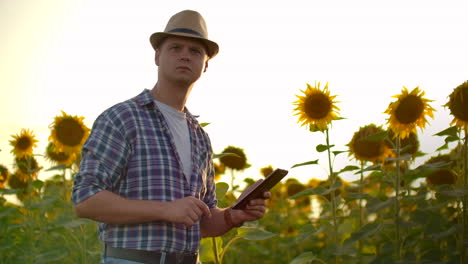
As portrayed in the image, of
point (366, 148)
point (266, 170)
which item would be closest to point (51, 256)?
point (366, 148)

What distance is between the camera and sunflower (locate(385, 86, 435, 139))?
189 inches

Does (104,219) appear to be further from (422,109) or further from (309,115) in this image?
(422,109)

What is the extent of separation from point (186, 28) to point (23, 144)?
16.5 feet

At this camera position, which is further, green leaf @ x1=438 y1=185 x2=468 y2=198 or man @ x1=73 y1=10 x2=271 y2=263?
green leaf @ x1=438 y1=185 x2=468 y2=198

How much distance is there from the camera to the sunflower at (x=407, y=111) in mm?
4789

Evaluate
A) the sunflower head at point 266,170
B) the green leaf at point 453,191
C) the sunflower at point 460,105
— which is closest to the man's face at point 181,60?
the green leaf at point 453,191

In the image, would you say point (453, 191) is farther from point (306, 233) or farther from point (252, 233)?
point (252, 233)

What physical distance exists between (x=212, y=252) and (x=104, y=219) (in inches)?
72.8

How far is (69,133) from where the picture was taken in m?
6.26

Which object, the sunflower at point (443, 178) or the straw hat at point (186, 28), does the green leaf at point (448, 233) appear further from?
the straw hat at point (186, 28)

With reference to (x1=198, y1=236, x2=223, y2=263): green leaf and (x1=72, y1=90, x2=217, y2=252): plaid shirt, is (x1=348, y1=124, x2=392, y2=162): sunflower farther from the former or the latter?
(x1=72, y1=90, x2=217, y2=252): plaid shirt

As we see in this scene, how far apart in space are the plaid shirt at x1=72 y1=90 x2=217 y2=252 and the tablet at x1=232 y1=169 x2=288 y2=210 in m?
0.28

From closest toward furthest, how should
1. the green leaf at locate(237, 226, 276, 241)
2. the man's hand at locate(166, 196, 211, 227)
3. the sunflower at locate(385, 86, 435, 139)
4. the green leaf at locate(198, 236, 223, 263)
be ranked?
the man's hand at locate(166, 196, 211, 227) < the green leaf at locate(237, 226, 276, 241) < the green leaf at locate(198, 236, 223, 263) < the sunflower at locate(385, 86, 435, 139)

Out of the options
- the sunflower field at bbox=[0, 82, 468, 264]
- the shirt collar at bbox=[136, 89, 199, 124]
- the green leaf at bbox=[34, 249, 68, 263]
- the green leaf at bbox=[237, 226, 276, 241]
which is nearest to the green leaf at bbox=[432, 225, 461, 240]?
the sunflower field at bbox=[0, 82, 468, 264]
